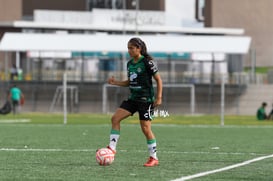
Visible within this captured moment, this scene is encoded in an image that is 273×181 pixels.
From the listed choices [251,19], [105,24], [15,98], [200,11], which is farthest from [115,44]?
[251,19]

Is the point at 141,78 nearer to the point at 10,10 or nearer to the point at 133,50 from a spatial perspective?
the point at 133,50

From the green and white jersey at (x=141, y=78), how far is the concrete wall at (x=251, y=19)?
78025 millimetres

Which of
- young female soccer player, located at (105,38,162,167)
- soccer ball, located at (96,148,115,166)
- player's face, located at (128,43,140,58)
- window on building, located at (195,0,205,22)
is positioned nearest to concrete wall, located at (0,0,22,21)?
window on building, located at (195,0,205,22)

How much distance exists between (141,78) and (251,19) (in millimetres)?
82331

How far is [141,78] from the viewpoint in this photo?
14523 mm

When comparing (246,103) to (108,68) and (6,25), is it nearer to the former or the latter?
(108,68)

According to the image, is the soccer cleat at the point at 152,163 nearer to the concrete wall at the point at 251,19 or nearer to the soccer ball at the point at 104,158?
the soccer ball at the point at 104,158

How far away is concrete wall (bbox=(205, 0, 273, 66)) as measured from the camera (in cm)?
9269

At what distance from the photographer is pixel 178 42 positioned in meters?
61.8

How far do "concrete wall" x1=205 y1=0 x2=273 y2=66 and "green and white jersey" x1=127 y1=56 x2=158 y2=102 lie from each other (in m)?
78.0

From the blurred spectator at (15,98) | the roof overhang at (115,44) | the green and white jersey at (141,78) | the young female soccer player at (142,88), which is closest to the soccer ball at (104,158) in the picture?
the young female soccer player at (142,88)

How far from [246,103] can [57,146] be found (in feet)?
133

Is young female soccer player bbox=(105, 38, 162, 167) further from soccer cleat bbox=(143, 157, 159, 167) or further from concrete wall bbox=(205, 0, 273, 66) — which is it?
concrete wall bbox=(205, 0, 273, 66)

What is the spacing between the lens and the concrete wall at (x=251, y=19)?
9269 centimetres
